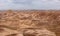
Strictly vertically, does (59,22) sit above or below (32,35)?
above

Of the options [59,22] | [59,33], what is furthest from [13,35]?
[59,22]

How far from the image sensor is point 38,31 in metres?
8.48

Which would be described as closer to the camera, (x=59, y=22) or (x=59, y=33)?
(x=59, y=33)

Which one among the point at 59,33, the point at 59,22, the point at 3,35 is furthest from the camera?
the point at 59,22

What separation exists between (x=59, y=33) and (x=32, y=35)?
2520 mm

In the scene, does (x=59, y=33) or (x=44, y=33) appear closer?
(x=44, y=33)

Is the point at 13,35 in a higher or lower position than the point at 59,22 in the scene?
lower

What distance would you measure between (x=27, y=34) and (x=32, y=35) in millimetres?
269

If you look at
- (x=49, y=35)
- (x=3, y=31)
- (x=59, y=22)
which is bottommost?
(x=49, y=35)

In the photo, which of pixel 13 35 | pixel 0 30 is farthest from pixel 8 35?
pixel 0 30

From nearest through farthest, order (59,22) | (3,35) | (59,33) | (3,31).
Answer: (3,35)
(3,31)
(59,33)
(59,22)

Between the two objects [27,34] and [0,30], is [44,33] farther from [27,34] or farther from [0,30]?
[0,30]

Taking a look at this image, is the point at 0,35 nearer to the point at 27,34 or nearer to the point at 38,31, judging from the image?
the point at 27,34

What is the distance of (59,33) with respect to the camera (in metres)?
9.79
